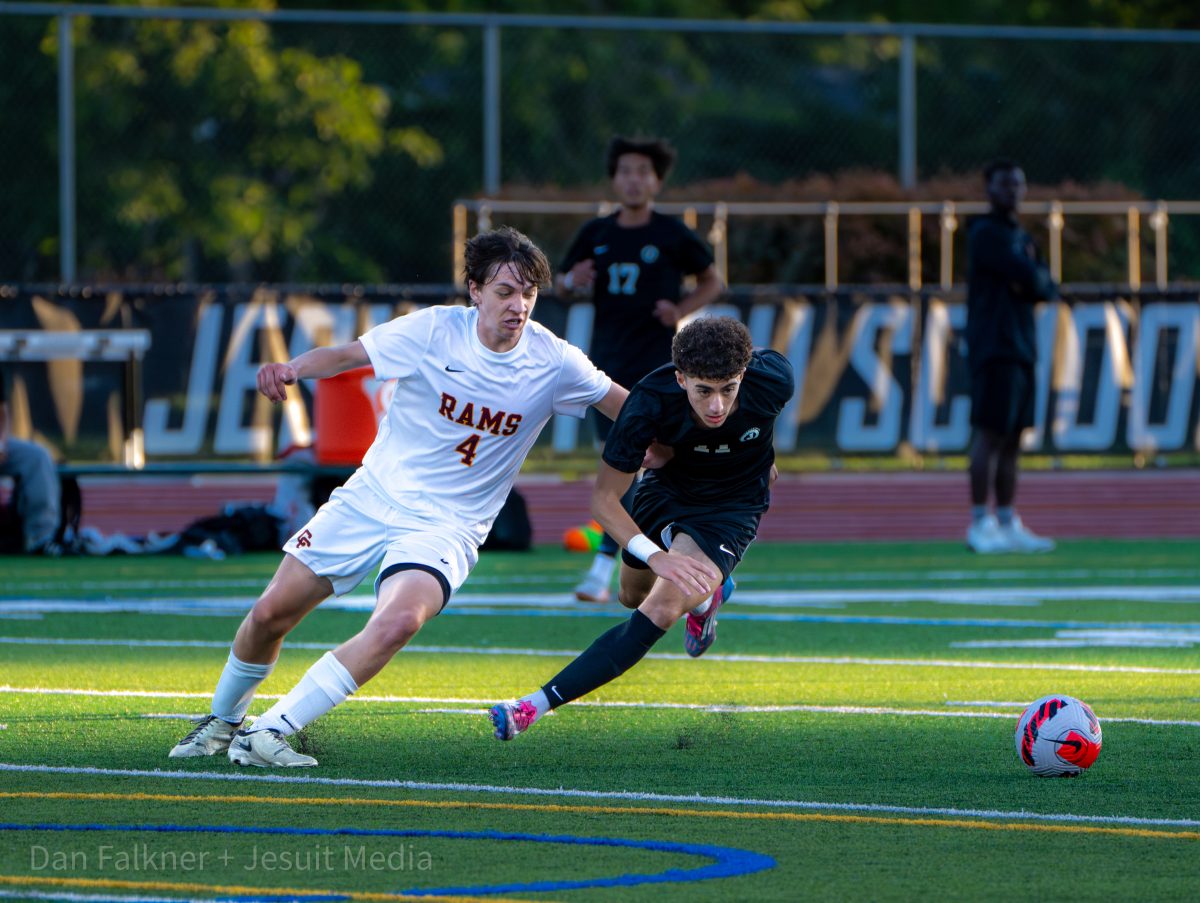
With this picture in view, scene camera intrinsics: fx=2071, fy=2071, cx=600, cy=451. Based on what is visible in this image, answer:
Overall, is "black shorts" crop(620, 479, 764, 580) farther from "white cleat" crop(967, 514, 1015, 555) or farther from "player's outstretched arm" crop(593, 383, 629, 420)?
"white cleat" crop(967, 514, 1015, 555)

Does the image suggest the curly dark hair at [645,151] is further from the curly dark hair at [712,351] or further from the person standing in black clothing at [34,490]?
the person standing in black clothing at [34,490]

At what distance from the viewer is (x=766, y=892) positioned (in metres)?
4.43

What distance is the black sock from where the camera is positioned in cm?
631

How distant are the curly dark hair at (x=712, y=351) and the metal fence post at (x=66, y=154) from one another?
11.2 m

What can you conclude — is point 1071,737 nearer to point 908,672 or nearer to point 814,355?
point 908,672

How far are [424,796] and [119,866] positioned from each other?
111cm

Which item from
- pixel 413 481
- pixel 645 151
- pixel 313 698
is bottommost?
pixel 313 698

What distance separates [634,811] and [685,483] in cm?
184

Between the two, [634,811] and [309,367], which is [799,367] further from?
[634,811]

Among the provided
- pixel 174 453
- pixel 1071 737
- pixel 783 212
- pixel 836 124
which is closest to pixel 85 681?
pixel 1071 737

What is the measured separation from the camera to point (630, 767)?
238 inches

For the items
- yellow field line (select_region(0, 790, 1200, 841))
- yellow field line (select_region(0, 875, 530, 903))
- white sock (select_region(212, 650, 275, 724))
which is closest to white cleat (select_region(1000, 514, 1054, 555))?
white sock (select_region(212, 650, 275, 724))

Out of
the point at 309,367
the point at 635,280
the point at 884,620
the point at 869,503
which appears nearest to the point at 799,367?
the point at 869,503

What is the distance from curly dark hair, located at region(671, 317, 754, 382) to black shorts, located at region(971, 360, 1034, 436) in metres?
8.06
